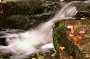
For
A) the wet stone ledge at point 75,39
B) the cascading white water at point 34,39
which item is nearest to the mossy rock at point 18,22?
the cascading white water at point 34,39

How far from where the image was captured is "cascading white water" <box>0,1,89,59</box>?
21.6ft

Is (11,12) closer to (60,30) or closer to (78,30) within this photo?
(60,30)

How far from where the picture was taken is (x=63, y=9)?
8906mm

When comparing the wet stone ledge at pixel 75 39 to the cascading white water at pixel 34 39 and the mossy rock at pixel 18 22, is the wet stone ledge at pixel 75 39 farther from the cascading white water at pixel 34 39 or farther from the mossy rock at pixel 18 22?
the mossy rock at pixel 18 22

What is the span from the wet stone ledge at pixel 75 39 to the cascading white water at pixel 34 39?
1.18 metres

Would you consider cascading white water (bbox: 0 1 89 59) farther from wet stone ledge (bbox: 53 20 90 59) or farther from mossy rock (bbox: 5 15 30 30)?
wet stone ledge (bbox: 53 20 90 59)

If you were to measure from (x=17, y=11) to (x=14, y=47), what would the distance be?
2418mm

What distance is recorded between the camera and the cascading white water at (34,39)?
6.58 m

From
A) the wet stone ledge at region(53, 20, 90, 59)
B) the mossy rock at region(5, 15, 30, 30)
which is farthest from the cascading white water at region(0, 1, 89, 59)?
the wet stone ledge at region(53, 20, 90, 59)

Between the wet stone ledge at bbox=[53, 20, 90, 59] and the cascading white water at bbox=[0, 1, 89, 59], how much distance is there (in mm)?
1177

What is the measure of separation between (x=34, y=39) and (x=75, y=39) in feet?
10.3

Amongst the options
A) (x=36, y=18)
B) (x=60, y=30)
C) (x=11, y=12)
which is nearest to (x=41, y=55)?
(x=60, y=30)

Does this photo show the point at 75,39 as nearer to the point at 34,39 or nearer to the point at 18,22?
the point at 34,39

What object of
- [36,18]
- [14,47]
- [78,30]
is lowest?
[14,47]
